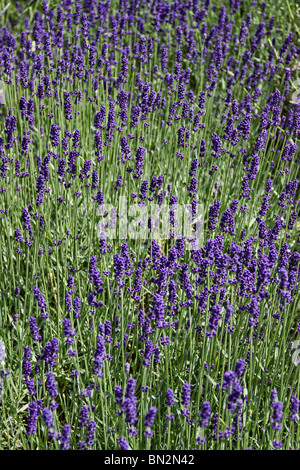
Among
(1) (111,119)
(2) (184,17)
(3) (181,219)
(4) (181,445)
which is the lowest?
(4) (181,445)

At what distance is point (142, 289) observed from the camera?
3158mm

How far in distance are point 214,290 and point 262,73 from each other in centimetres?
326

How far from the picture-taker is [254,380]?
3.06 meters

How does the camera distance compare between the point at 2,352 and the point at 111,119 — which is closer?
the point at 2,352

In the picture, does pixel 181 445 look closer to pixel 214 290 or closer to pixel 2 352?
pixel 214 290

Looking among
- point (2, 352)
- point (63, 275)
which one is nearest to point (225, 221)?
point (63, 275)

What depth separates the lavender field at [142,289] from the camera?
2543 mm

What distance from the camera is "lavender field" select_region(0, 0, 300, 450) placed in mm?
2543

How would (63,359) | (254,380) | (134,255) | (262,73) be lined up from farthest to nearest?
1. (262,73)
2. (134,255)
3. (63,359)
4. (254,380)

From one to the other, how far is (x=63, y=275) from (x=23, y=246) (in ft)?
1.14

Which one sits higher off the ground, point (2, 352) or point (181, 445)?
point (2, 352)

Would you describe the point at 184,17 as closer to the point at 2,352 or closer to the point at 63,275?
the point at 63,275

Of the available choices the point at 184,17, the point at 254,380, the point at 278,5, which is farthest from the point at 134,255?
the point at 278,5

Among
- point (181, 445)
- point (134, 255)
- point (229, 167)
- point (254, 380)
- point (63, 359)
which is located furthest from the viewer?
point (229, 167)
